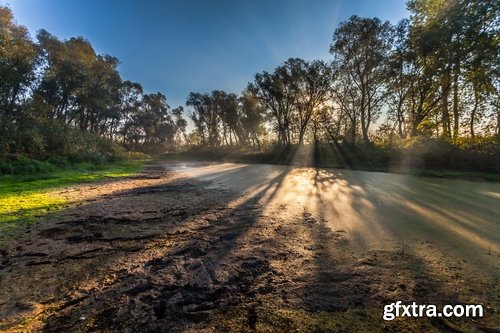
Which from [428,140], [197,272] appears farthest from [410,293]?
Answer: [428,140]

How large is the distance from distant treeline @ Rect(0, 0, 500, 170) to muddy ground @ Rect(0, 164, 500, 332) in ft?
41.1

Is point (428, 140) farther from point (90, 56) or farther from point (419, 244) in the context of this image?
point (90, 56)

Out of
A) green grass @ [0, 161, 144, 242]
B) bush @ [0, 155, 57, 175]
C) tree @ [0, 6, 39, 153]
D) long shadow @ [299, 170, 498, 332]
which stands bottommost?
long shadow @ [299, 170, 498, 332]

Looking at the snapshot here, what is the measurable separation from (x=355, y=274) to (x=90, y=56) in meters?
31.8

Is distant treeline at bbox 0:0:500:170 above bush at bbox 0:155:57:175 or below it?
above

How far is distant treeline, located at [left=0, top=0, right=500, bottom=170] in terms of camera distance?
15148 millimetres

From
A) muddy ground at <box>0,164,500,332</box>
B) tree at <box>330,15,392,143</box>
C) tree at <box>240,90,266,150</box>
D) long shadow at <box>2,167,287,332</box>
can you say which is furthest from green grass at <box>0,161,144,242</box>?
tree at <box>240,90,266,150</box>

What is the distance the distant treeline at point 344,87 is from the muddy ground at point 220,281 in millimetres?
12529

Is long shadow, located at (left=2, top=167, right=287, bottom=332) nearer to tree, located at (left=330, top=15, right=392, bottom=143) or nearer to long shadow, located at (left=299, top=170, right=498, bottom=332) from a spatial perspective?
long shadow, located at (left=299, top=170, right=498, bottom=332)

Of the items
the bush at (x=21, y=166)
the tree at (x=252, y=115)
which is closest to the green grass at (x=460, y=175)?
the bush at (x=21, y=166)

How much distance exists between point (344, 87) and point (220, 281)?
29672 mm

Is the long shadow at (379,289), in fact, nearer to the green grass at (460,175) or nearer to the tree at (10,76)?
the green grass at (460,175)

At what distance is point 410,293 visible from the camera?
2.42 m

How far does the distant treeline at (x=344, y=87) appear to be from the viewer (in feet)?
49.7
